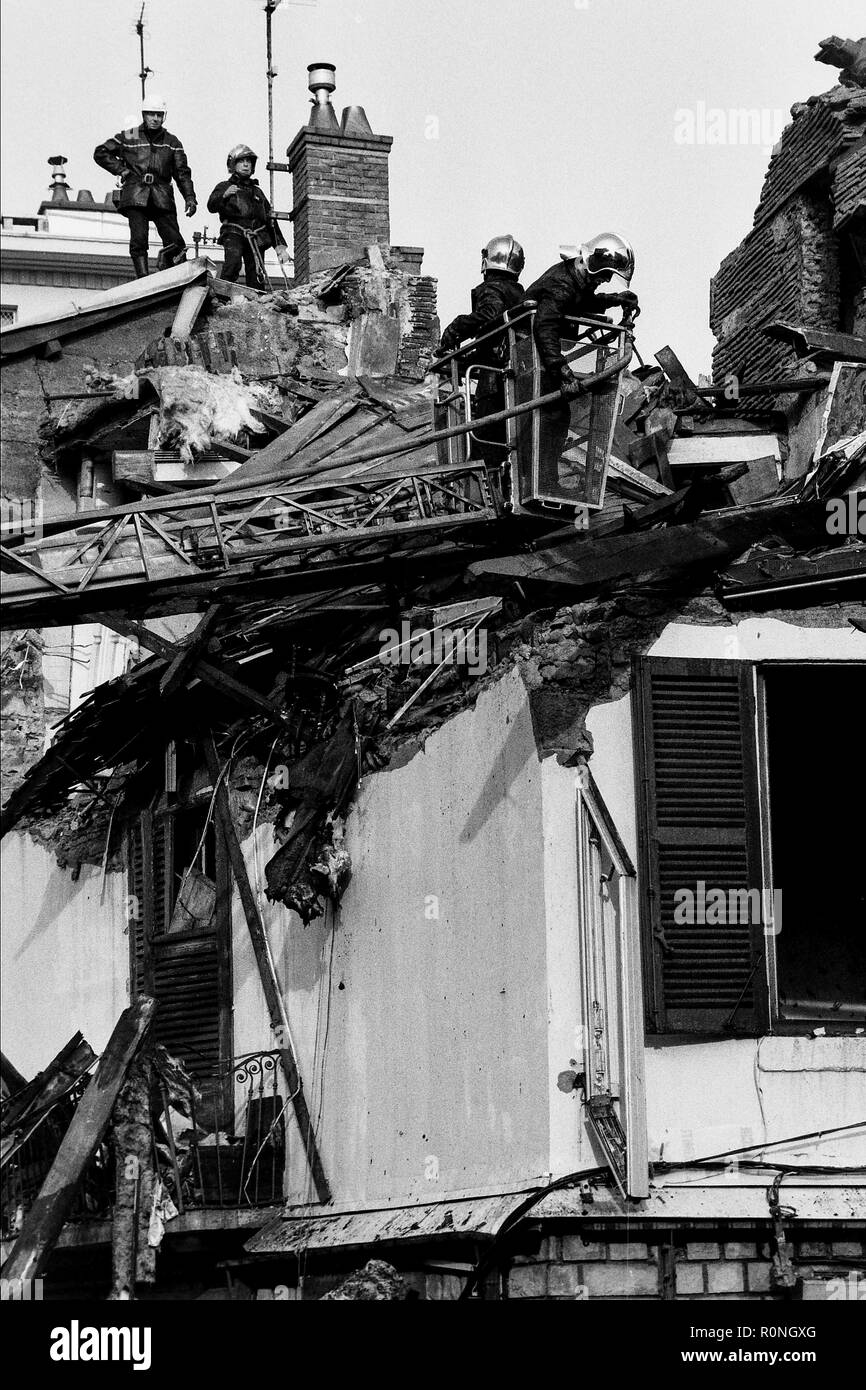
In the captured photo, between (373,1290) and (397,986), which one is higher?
(397,986)

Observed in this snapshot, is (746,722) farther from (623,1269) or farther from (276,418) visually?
(276,418)

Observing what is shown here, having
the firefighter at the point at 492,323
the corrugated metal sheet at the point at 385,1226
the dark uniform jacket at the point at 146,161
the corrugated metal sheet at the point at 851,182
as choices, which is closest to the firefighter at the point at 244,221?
the dark uniform jacket at the point at 146,161

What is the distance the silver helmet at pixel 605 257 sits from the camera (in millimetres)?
13008

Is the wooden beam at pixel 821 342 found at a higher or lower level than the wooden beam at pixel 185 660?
higher

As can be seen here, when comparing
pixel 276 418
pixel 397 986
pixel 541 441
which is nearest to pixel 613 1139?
pixel 397 986

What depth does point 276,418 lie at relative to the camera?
1933 cm

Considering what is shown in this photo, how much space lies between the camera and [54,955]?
18672 mm

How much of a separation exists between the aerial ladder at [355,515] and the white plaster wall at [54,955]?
493cm

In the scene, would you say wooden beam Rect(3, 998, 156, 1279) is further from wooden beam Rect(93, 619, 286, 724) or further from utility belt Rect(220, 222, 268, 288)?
utility belt Rect(220, 222, 268, 288)

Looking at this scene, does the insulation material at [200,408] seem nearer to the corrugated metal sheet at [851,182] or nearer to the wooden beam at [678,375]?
the wooden beam at [678,375]

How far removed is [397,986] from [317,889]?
0.97 metres
